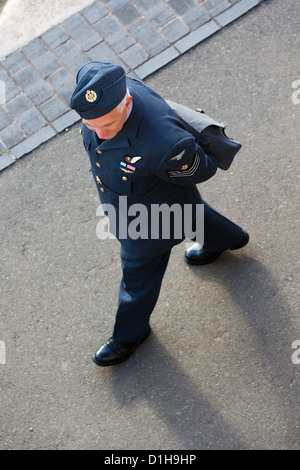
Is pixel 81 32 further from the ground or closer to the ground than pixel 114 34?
further from the ground

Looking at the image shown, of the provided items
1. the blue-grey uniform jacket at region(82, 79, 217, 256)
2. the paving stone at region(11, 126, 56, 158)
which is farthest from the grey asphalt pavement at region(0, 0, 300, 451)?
the blue-grey uniform jacket at region(82, 79, 217, 256)

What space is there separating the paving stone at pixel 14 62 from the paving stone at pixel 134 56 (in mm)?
913

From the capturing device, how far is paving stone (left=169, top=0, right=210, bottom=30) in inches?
229

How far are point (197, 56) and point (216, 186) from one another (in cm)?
133

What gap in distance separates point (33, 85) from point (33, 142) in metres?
0.59

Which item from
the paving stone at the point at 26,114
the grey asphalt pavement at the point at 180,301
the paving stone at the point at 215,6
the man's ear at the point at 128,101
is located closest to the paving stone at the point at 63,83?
the paving stone at the point at 26,114

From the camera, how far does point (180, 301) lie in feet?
15.5

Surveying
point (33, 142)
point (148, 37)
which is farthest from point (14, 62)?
point (148, 37)

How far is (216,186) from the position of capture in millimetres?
5105

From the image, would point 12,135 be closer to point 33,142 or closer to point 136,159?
point 33,142

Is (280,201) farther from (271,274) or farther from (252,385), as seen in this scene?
(252,385)

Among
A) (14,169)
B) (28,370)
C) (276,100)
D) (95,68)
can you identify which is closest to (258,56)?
(276,100)

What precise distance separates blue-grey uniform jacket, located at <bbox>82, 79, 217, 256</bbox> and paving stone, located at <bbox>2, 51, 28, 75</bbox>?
8.33 feet

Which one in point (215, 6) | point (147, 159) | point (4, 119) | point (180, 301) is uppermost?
point (147, 159)
